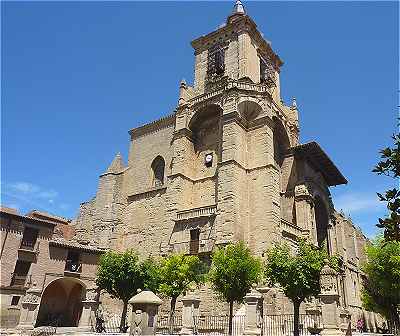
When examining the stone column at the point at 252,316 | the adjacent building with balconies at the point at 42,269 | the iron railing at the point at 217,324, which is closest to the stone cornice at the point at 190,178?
the adjacent building with balconies at the point at 42,269

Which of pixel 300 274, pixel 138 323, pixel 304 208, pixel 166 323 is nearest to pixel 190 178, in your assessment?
pixel 304 208

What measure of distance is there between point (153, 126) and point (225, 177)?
35.4 ft

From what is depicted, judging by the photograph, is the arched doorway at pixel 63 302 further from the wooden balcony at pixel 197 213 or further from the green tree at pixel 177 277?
the green tree at pixel 177 277

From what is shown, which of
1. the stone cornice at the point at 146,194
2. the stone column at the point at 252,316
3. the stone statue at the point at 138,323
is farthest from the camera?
the stone cornice at the point at 146,194

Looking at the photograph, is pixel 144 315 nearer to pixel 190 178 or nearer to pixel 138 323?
pixel 138 323

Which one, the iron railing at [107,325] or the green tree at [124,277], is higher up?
the green tree at [124,277]

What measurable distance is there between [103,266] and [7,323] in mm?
6550

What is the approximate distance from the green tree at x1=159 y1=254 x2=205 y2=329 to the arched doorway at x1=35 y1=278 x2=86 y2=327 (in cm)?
993

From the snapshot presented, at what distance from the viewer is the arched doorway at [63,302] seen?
26.4 meters

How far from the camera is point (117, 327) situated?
2452cm

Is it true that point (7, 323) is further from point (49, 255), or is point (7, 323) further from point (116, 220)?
point (116, 220)

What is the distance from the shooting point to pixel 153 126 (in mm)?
32094

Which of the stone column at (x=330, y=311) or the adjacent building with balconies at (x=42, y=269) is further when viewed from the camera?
the adjacent building with balconies at (x=42, y=269)

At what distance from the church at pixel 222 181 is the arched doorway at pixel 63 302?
0.49m
